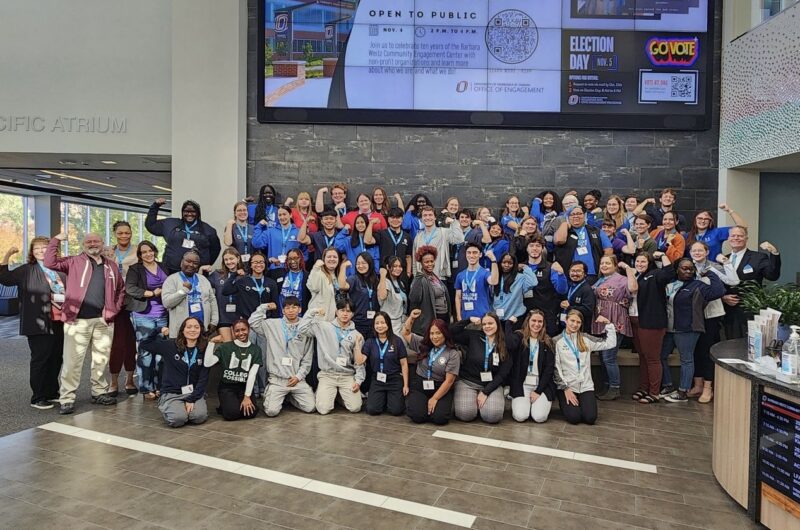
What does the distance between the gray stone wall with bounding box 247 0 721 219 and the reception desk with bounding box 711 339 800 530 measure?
16.6ft

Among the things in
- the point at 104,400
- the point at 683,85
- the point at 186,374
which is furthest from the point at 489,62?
the point at 104,400

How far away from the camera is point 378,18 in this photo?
26.6ft

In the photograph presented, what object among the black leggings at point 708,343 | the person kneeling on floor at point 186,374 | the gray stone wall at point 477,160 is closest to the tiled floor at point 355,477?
the person kneeling on floor at point 186,374

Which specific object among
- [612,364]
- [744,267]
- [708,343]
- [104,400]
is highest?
[744,267]

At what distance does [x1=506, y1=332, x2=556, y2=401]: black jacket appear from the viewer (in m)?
5.05

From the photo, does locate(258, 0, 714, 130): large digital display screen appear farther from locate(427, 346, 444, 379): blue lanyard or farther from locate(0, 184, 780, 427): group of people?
locate(427, 346, 444, 379): blue lanyard

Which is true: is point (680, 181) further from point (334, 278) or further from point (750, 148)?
point (334, 278)

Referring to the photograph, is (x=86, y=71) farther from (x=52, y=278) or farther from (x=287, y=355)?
(x=287, y=355)

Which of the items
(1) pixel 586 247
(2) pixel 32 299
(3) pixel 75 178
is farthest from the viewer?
(3) pixel 75 178

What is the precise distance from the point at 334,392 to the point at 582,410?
2.42 meters

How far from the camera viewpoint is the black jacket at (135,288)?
5586 mm

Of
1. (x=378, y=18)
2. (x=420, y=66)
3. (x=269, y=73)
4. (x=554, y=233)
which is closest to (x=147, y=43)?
(x=269, y=73)

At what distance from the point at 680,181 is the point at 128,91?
350 inches

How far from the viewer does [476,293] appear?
18.4ft
